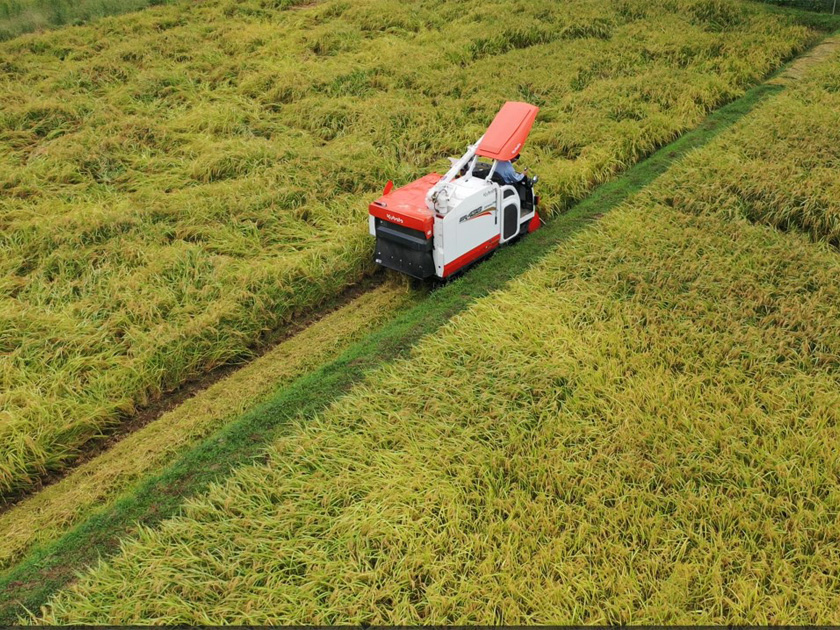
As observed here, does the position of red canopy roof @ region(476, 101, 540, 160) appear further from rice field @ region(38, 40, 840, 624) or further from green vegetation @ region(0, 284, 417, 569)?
green vegetation @ region(0, 284, 417, 569)

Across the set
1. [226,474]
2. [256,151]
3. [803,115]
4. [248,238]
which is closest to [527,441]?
[226,474]

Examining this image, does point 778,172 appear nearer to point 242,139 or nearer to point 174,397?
point 242,139

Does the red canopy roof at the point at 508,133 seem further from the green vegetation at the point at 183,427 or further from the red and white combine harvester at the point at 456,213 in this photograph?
the green vegetation at the point at 183,427

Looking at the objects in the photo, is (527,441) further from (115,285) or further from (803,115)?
(803,115)

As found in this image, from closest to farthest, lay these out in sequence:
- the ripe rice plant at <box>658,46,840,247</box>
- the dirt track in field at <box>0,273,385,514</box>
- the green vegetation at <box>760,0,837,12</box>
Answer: the dirt track in field at <box>0,273,385,514</box>
the ripe rice plant at <box>658,46,840,247</box>
the green vegetation at <box>760,0,837,12</box>

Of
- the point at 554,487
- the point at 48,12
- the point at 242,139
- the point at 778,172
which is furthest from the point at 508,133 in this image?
the point at 48,12

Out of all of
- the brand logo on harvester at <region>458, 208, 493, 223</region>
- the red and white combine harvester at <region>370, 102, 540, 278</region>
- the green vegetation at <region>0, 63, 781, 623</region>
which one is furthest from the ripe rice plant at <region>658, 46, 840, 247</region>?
the brand logo on harvester at <region>458, 208, 493, 223</region>

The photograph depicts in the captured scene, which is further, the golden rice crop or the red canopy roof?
the red canopy roof
